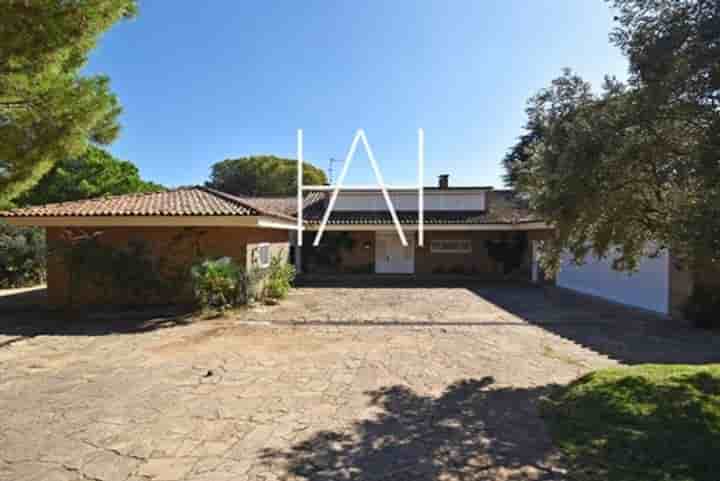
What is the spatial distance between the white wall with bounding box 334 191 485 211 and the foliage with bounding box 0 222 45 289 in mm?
15155

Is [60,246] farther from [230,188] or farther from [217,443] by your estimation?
[230,188]

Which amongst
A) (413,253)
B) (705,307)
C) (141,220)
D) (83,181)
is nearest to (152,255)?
(141,220)

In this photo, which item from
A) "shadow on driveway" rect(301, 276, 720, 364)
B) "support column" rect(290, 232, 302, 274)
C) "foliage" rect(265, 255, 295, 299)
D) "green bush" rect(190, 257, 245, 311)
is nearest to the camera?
"shadow on driveway" rect(301, 276, 720, 364)

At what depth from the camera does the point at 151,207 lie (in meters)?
12.0

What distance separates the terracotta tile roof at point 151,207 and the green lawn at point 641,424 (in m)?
9.25

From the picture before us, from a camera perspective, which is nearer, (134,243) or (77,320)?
(77,320)

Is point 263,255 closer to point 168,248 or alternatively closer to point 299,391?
point 168,248

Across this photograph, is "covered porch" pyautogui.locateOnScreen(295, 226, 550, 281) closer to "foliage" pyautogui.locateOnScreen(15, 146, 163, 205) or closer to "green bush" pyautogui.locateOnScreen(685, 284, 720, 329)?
"green bush" pyautogui.locateOnScreen(685, 284, 720, 329)

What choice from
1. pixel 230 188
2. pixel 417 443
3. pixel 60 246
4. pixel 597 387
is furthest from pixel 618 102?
pixel 230 188

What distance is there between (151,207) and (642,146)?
1243cm

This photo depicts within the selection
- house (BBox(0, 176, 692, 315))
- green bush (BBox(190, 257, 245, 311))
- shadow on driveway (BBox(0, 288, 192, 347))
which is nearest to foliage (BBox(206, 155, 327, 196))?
house (BBox(0, 176, 692, 315))

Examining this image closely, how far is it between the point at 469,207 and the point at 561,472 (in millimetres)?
20754

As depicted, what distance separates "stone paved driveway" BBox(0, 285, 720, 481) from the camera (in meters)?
3.88

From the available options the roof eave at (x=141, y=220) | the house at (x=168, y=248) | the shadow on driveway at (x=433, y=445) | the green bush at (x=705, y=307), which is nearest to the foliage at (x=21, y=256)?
the house at (x=168, y=248)
